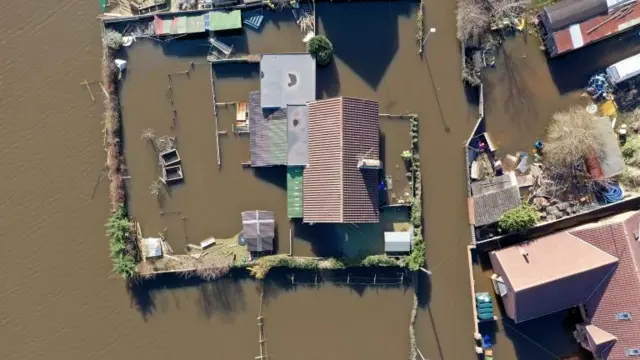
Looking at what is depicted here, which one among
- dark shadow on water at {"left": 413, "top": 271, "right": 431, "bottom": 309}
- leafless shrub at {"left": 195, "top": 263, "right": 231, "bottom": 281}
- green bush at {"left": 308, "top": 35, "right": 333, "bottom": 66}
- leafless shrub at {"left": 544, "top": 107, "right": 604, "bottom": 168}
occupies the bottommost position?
dark shadow on water at {"left": 413, "top": 271, "right": 431, "bottom": 309}

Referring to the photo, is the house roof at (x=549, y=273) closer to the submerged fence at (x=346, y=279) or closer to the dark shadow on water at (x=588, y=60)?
the submerged fence at (x=346, y=279)

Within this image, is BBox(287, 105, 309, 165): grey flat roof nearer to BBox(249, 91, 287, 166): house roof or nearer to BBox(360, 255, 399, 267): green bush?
BBox(249, 91, 287, 166): house roof

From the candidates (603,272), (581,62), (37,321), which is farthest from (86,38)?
(603,272)

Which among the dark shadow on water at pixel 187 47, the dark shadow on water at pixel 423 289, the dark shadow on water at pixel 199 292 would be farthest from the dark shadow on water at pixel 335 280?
the dark shadow on water at pixel 187 47

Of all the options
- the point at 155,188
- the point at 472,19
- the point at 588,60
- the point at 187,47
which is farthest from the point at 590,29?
the point at 155,188

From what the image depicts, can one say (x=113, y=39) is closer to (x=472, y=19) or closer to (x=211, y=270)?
(x=211, y=270)

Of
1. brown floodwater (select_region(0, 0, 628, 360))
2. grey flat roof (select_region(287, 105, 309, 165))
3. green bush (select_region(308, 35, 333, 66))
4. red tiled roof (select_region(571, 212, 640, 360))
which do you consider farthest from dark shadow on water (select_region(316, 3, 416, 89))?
red tiled roof (select_region(571, 212, 640, 360))
